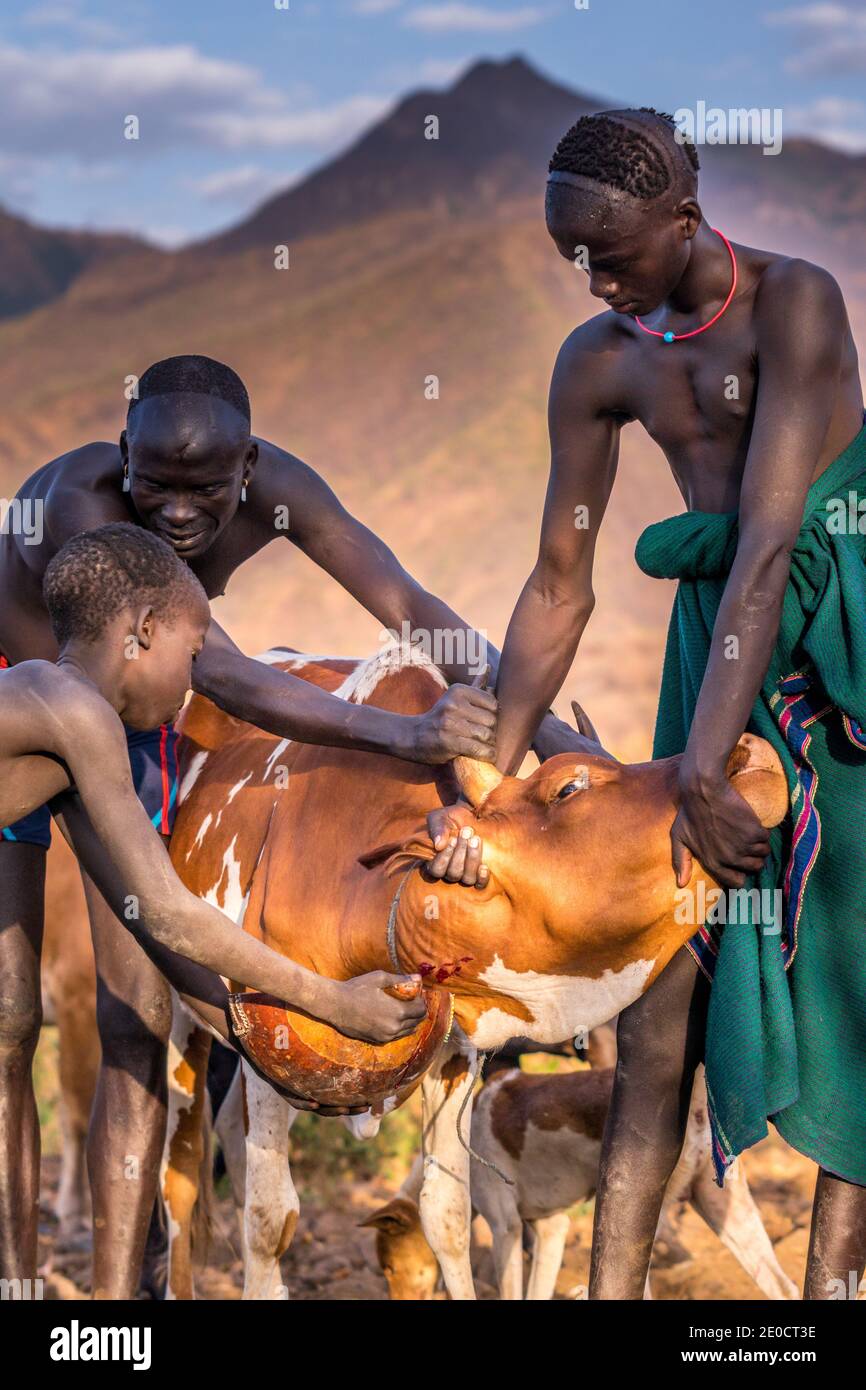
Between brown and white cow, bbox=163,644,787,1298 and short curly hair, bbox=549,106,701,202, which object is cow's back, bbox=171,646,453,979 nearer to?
brown and white cow, bbox=163,644,787,1298

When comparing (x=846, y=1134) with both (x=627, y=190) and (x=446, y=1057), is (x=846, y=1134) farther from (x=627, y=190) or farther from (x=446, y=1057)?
(x=627, y=190)

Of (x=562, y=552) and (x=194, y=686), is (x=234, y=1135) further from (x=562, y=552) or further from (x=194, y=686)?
(x=562, y=552)

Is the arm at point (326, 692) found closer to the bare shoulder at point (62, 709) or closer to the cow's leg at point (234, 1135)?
the bare shoulder at point (62, 709)

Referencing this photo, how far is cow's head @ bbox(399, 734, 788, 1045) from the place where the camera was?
309cm

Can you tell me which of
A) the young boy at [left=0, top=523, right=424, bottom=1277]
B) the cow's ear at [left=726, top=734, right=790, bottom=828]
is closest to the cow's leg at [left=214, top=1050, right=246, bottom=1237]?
the young boy at [left=0, top=523, right=424, bottom=1277]

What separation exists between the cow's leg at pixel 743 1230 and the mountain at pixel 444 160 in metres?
34.5

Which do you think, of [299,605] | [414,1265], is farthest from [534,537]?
[414,1265]

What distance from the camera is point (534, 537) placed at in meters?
A: 23.5

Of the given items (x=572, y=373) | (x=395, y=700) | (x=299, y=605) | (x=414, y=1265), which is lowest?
(x=414, y=1265)

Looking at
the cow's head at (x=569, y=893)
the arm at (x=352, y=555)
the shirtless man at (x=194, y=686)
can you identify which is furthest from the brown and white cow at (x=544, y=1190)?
the arm at (x=352, y=555)

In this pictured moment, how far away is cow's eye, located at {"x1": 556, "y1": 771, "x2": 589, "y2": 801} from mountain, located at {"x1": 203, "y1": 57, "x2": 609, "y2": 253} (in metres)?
35.4

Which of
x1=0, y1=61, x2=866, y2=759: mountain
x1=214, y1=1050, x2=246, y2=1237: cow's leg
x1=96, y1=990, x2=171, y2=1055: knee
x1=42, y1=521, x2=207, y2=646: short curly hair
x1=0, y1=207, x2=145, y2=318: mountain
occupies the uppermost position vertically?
x1=0, y1=207, x2=145, y2=318: mountain

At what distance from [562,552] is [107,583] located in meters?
1.07

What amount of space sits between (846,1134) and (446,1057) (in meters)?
1.11
